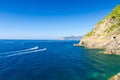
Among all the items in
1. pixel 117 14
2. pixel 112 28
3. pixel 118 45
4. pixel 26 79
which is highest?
pixel 117 14

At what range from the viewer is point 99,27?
152750mm

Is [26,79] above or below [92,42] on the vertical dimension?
below

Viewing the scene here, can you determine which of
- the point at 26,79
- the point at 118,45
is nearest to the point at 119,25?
the point at 118,45

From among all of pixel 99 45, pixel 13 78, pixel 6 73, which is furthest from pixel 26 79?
pixel 99 45

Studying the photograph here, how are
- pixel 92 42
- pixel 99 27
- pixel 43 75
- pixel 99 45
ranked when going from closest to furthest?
pixel 43 75 < pixel 99 45 < pixel 92 42 < pixel 99 27

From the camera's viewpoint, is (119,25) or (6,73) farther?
(119,25)

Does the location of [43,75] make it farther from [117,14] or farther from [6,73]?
[117,14]

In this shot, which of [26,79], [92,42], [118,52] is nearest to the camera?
[26,79]

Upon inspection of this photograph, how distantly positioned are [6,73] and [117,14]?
433 feet

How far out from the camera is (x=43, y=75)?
5225 centimetres

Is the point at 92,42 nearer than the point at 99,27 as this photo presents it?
Yes

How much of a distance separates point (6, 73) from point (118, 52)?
68398 millimetres

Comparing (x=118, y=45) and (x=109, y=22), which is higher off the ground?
(x=109, y=22)

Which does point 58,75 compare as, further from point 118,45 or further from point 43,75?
point 118,45
